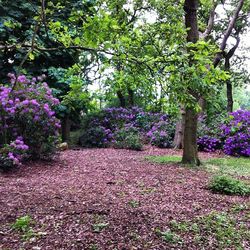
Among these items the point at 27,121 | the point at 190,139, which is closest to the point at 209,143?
the point at 190,139

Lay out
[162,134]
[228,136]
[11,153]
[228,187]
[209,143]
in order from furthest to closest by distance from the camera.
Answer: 1. [162,134]
2. [209,143]
3. [228,136]
4. [11,153]
5. [228,187]

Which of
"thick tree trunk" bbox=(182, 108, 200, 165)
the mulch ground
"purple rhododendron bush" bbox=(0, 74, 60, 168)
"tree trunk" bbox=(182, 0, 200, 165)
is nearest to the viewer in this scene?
the mulch ground

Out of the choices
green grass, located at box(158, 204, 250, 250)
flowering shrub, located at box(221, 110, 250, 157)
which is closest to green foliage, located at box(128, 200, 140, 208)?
green grass, located at box(158, 204, 250, 250)

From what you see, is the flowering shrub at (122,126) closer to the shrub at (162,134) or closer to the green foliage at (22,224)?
the shrub at (162,134)

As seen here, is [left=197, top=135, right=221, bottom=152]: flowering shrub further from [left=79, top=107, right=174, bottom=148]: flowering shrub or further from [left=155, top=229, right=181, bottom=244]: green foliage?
[left=155, top=229, right=181, bottom=244]: green foliage

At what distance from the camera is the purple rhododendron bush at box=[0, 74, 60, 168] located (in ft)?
21.5

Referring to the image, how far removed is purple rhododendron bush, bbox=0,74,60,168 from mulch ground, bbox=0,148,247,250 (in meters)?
0.85

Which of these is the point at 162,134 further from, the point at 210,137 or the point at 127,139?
the point at 210,137

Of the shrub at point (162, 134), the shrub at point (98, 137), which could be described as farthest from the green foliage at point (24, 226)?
the shrub at point (162, 134)

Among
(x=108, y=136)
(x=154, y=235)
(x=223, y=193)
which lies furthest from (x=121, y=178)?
(x=108, y=136)

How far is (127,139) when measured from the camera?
1123 cm

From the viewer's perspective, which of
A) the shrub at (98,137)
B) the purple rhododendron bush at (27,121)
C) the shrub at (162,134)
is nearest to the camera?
the purple rhododendron bush at (27,121)

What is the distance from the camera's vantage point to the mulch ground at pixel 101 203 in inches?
116

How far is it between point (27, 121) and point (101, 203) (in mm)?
3629
